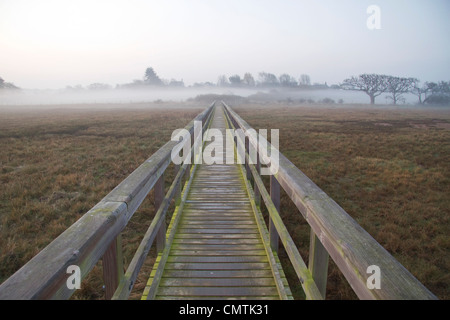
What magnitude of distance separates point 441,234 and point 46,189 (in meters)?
8.28

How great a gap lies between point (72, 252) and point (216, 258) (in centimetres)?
211

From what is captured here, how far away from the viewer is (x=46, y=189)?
700cm

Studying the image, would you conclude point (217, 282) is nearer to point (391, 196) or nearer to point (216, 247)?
point (216, 247)

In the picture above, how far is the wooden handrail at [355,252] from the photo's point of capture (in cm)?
94

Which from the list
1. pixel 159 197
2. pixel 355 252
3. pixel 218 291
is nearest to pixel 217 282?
pixel 218 291

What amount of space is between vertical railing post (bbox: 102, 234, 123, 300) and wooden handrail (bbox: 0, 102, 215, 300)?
88mm

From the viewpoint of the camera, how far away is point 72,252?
1.09 m

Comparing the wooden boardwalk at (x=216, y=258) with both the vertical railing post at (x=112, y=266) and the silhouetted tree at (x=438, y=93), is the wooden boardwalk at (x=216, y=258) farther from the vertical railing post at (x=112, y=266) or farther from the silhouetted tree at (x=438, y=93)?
the silhouetted tree at (x=438, y=93)

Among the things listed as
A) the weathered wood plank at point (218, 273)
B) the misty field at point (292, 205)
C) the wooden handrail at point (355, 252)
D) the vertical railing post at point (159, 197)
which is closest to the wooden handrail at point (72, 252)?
the vertical railing post at point (159, 197)

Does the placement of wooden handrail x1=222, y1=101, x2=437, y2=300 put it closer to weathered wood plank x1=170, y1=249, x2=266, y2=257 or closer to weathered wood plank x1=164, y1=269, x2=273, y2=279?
weathered wood plank x1=164, y1=269, x2=273, y2=279
